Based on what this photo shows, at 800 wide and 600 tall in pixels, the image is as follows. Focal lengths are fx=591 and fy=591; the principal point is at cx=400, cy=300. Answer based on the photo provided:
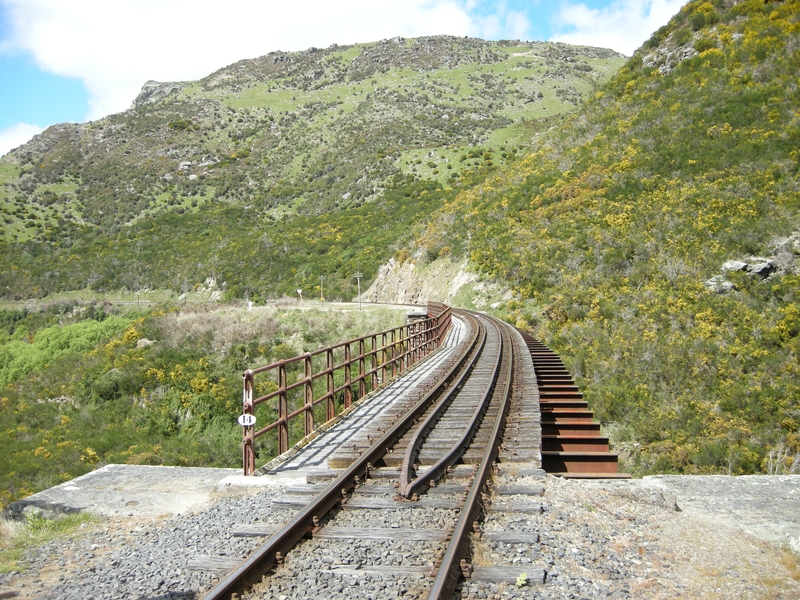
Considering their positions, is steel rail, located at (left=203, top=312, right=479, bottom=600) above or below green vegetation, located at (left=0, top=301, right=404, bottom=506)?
above

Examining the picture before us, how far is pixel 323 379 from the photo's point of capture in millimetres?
20031

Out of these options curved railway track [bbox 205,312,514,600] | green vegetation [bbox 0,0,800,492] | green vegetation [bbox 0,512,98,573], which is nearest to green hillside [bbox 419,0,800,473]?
green vegetation [bbox 0,0,800,492]

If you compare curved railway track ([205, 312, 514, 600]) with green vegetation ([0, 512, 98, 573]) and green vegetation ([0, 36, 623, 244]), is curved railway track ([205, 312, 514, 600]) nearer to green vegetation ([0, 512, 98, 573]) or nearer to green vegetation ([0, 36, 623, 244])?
green vegetation ([0, 512, 98, 573])

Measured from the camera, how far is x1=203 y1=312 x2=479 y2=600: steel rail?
4.01 m

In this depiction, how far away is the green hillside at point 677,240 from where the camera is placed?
14.6m

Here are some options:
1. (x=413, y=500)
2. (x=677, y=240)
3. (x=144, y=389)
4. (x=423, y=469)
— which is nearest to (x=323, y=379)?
(x=144, y=389)

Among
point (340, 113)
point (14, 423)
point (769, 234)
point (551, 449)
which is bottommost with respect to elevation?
point (14, 423)

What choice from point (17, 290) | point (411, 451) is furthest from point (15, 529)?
point (17, 290)

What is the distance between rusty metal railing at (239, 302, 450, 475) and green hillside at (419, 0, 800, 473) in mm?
5267

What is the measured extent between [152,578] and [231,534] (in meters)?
0.85

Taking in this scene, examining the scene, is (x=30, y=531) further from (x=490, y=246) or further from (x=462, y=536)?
(x=490, y=246)

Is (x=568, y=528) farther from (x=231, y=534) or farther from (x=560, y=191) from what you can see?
(x=560, y=191)

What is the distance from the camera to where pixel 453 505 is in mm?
5602

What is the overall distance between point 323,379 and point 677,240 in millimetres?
17375
